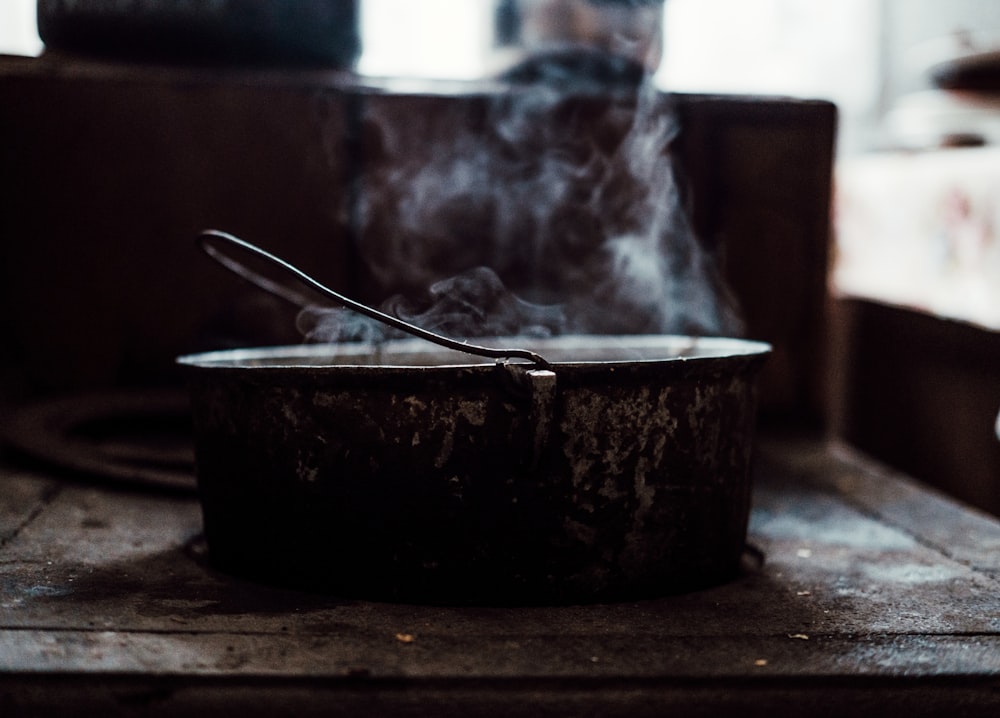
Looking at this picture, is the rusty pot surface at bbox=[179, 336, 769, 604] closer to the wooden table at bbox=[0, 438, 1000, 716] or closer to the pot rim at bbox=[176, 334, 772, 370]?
the wooden table at bbox=[0, 438, 1000, 716]

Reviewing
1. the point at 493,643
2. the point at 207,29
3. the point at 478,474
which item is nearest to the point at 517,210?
the point at 207,29

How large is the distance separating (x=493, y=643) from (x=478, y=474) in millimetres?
263

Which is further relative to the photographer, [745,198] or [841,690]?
[745,198]

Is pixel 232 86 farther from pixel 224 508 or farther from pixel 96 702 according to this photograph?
pixel 96 702

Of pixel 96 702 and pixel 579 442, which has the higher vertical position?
pixel 579 442

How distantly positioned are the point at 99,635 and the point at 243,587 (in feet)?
1.01

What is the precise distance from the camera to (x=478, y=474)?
1.51 m

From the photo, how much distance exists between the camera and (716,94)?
3.17 meters

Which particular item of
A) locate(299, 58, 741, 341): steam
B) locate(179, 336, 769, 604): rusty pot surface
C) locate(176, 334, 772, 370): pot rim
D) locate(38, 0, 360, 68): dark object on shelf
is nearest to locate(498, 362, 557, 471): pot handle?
locate(179, 336, 769, 604): rusty pot surface

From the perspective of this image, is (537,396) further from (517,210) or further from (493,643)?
(517,210)

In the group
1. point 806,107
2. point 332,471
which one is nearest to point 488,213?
point 806,107

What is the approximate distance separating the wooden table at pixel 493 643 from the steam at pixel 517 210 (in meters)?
1.28

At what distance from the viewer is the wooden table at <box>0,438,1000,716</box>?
1.25 meters

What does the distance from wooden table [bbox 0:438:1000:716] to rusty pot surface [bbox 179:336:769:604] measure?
6cm
